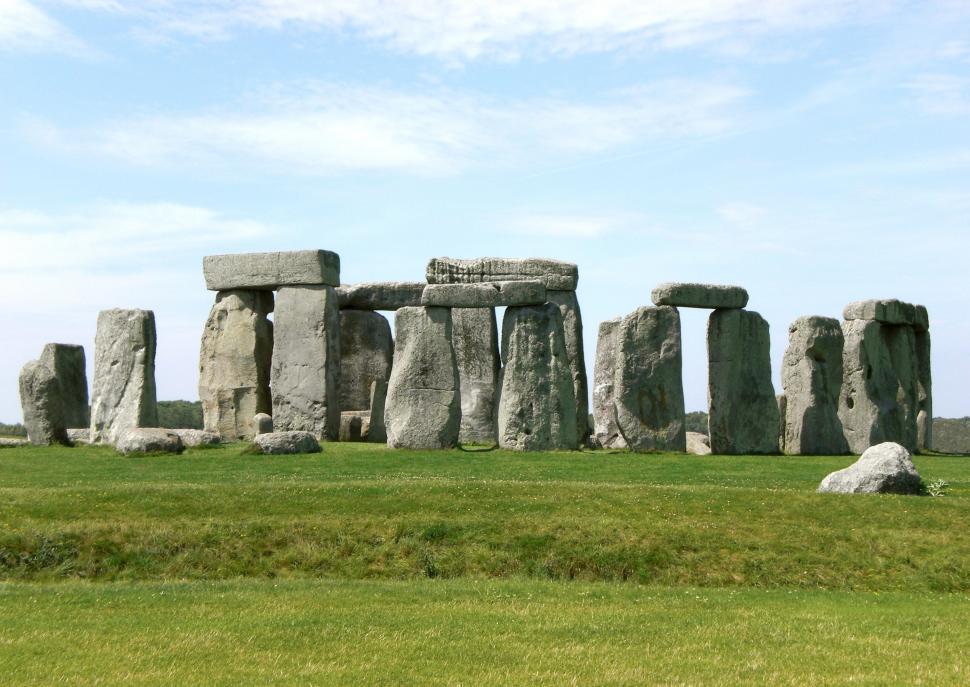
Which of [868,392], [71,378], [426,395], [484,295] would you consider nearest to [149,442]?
[426,395]

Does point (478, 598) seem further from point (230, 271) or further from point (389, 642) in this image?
point (230, 271)

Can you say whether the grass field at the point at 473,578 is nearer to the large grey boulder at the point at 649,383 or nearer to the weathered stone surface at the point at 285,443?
the weathered stone surface at the point at 285,443

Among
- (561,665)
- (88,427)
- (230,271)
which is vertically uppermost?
(230,271)

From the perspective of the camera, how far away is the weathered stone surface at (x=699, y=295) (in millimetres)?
27469

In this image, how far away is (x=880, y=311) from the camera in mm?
30094

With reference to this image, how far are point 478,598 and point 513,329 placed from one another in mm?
12269

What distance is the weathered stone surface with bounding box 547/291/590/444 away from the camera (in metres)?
29.5

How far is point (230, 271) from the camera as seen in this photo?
31469mm

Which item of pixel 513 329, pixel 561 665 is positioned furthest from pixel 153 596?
pixel 513 329

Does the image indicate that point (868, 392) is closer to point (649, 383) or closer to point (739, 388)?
point (739, 388)

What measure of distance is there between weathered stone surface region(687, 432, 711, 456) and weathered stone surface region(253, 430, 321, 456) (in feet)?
25.5

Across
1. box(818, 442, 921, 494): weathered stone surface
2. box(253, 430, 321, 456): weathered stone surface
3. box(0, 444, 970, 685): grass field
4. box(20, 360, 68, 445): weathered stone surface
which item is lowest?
box(0, 444, 970, 685): grass field

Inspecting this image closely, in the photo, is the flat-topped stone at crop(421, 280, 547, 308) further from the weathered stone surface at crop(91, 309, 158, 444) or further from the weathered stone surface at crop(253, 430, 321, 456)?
the weathered stone surface at crop(91, 309, 158, 444)

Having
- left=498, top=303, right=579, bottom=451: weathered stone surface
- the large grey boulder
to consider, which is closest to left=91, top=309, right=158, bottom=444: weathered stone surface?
left=498, top=303, right=579, bottom=451: weathered stone surface
